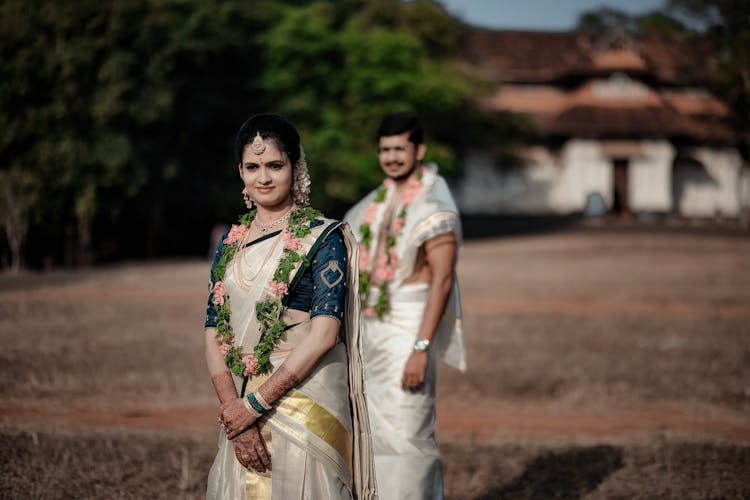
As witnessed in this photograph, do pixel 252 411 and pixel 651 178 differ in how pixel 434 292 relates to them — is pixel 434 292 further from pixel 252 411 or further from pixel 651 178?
pixel 651 178

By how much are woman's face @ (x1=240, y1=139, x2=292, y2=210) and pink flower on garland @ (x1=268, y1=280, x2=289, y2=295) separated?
31 cm

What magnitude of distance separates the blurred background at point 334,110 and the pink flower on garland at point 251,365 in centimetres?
1913

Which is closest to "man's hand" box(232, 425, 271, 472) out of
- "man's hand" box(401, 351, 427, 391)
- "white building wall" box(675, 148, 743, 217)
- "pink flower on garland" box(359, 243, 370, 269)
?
"man's hand" box(401, 351, 427, 391)

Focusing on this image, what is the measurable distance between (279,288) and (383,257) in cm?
181

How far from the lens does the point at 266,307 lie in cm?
280

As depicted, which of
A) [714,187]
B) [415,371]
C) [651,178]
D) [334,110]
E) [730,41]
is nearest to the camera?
[415,371]

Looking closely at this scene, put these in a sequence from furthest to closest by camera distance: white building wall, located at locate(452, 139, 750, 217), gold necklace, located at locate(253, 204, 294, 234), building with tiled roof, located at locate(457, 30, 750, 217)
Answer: white building wall, located at locate(452, 139, 750, 217)
building with tiled roof, located at locate(457, 30, 750, 217)
gold necklace, located at locate(253, 204, 294, 234)

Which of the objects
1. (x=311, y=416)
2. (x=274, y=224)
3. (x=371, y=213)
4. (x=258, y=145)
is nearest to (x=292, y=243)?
(x=274, y=224)

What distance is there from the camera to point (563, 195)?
4356cm

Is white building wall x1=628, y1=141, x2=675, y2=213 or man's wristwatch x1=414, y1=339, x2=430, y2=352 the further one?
white building wall x1=628, y1=141, x2=675, y2=213

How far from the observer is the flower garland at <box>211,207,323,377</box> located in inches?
110

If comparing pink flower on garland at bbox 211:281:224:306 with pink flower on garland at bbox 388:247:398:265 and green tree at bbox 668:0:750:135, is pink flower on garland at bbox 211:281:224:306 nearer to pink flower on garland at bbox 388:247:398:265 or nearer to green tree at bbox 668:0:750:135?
pink flower on garland at bbox 388:247:398:265

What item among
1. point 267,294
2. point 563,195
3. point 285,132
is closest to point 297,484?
point 267,294

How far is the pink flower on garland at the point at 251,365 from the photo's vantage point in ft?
9.18
